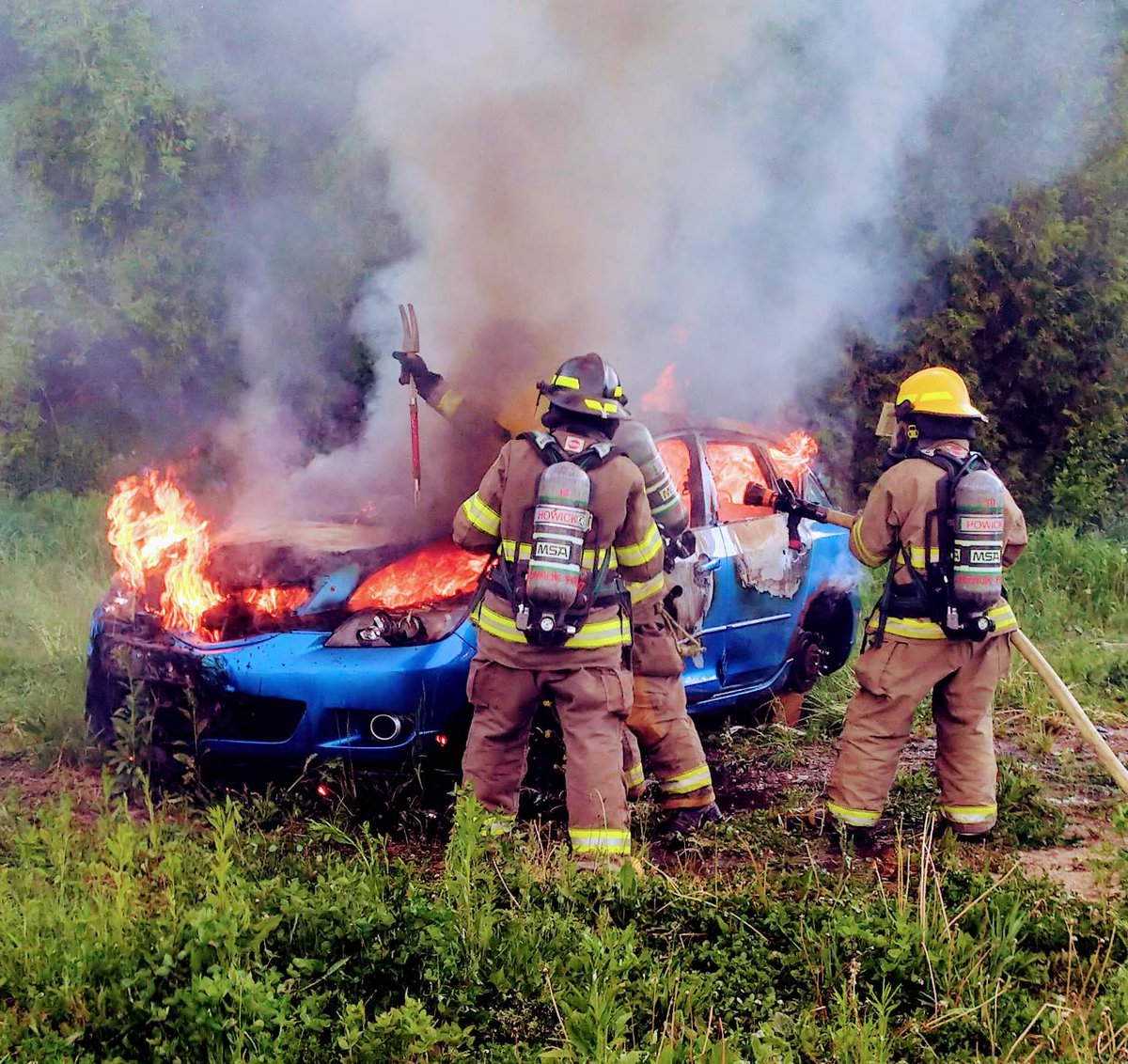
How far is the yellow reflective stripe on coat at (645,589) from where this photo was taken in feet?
15.6

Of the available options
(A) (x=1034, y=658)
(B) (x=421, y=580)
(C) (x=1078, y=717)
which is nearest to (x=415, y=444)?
(B) (x=421, y=580)

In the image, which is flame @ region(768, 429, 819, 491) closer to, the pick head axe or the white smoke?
the white smoke

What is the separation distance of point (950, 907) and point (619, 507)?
5.55 feet

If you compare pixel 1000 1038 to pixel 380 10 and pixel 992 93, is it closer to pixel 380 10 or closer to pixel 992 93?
pixel 380 10

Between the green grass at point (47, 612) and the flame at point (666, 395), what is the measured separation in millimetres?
3298

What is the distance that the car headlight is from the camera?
4.41 m

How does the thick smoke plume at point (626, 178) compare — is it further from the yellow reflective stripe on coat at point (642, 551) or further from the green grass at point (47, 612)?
the yellow reflective stripe on coat at point (642, 551)

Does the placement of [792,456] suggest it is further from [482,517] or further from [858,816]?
[482,517]

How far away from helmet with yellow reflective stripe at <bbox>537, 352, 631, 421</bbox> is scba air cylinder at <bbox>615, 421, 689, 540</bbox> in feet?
1.05

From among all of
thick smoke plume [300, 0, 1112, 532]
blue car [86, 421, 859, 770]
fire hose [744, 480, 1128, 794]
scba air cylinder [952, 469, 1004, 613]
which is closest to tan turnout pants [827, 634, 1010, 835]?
fire hose [744, 480, 1128, 794]

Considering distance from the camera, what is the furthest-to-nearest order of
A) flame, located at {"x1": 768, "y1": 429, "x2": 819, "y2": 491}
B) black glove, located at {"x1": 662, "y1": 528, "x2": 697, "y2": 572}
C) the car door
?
flame, located at {"x1": 768, "y1": 429, "x2": 819, "y2": 491} → the car door → black glove, located at {"x1": 662, "y1": 528, "x2": 697, "y2": 572}

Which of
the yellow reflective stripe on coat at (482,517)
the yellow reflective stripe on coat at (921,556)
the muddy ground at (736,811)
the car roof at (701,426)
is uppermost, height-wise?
the car roof at (701,426)

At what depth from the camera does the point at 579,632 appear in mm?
4242

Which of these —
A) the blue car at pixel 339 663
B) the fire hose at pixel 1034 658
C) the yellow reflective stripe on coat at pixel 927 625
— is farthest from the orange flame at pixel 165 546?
the yellow reflective stripe on coat at pixel 927 625
